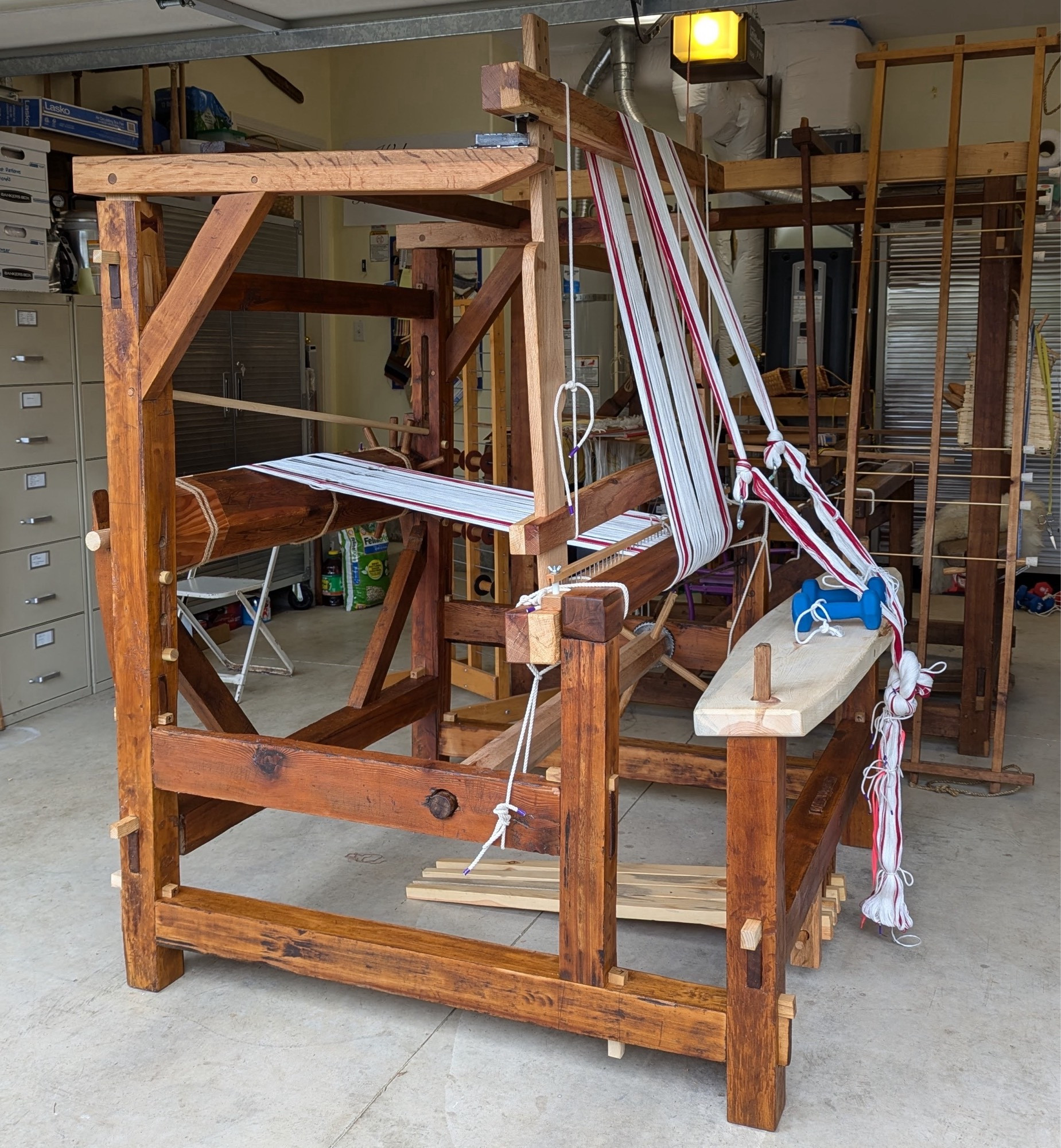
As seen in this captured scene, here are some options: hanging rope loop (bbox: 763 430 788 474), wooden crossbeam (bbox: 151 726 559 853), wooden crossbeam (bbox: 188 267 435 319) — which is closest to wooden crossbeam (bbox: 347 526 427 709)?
wooden crossbeam (bbox: 188 267 435 319)

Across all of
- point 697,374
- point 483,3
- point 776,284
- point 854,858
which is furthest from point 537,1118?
point 776,284

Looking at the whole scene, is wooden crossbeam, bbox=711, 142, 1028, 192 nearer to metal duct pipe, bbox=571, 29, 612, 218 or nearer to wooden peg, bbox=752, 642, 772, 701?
wooden peg, bbox=752, 642, 772, 701

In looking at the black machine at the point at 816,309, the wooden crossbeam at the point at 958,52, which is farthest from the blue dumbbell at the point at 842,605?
the black machine at the point at 816,309

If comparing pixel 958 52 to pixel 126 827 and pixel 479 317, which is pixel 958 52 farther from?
pixel 126 827

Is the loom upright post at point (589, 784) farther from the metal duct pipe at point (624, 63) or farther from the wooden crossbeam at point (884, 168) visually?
the metal duct pipe at point (624, 63)

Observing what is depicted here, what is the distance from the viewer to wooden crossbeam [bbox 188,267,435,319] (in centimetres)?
291

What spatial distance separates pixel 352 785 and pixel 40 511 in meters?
2.80

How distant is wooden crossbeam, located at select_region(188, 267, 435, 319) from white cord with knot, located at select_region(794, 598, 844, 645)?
54.4 inches

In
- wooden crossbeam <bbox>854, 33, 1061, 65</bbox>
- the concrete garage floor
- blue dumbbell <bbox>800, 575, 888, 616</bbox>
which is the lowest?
the concrete garage floor

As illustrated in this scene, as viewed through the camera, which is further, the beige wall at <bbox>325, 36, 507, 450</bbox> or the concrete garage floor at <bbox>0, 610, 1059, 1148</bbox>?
the beige wall at <bbox>325, 36, 507, 450</bbox>

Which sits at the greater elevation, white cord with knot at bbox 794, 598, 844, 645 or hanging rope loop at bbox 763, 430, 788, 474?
hanging rope loop at bbox 763, 430, 788, 474

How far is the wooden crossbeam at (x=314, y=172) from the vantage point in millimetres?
2115

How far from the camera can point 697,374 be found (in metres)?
3.67

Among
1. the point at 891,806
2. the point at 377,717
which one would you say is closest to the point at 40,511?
the point at 377,717
